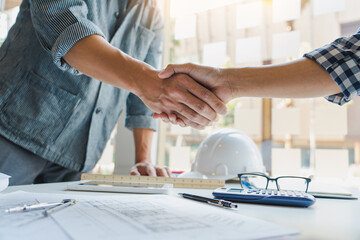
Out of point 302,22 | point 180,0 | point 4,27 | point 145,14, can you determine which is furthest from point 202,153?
point 4,27

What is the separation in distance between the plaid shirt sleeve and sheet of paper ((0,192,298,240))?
0.46 metres

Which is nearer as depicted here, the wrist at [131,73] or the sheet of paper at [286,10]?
the wrist at [131,73]

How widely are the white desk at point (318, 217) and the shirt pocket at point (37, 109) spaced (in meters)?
0.76

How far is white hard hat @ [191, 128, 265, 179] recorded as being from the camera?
1244mm

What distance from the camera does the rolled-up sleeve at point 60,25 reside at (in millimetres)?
851

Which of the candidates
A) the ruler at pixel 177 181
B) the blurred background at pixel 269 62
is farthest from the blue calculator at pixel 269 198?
the blurred background at pixel 269 62

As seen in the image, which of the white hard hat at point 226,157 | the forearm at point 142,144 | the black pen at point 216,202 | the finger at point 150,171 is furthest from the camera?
the forearm at point 142,144

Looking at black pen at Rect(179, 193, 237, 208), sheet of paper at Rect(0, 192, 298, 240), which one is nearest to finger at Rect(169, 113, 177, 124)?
black pen at Rect(179, 193, 237, 208)

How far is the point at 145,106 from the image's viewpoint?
144 cm

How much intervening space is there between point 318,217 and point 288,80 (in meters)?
0.38

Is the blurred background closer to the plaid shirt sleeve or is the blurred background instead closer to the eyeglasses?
the eyeglasses

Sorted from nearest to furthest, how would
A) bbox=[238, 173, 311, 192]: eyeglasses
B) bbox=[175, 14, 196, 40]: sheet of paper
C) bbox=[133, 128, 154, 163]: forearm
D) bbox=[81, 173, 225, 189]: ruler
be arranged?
bbox=[238, 173, 311, 192]: eyeglasses
bbox=[81, 173, 225, 189]: ruler
bbox=[133, 128, 154, 163]: forearm
bbox=[175, 14, 196, 40]: sheet of paper

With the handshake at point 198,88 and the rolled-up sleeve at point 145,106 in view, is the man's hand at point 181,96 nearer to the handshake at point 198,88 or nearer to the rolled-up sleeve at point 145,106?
the handshake at point 198,88

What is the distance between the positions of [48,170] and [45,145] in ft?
0.61
